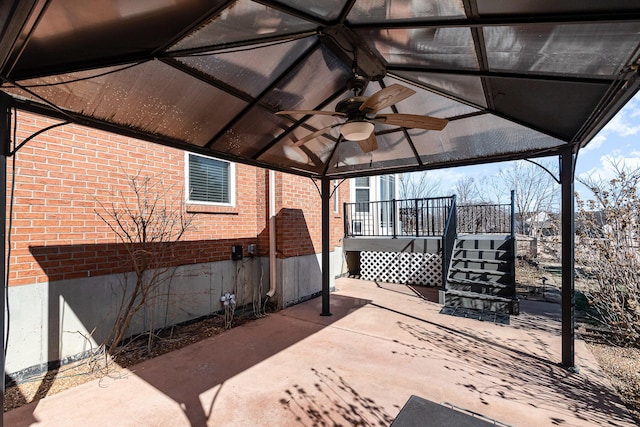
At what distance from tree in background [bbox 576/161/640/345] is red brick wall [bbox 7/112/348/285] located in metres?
6.33

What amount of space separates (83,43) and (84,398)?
3.39m

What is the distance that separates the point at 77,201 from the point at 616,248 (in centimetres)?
753

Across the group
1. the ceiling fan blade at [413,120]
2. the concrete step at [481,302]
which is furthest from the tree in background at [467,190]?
the ceiling fan blade at [413,120]

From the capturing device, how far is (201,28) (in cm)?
207

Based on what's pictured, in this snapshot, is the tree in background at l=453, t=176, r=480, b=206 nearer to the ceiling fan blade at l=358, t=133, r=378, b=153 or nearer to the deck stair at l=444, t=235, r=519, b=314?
the deck stair at l=444, t=235, r=519, b=314

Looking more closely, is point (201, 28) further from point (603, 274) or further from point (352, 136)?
point (603, 274)

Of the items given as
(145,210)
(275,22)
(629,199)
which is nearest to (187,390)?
(145,210)

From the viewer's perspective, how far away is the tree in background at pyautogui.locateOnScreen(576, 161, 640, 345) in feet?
12.9

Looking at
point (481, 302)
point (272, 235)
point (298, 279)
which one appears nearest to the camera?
point (481, 302)

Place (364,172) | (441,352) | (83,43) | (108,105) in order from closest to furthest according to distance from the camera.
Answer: (83,43) → (108,105) → (441,352) → (364,172)

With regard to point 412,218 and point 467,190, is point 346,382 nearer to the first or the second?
point 412,218

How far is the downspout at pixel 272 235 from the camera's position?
20.4 ft

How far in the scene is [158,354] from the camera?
4.09 metres

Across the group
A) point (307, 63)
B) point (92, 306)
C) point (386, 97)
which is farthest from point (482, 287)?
point (92, 306)
